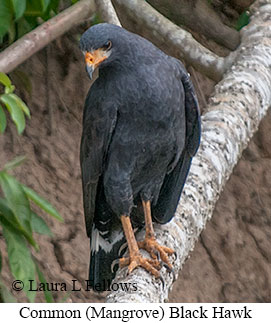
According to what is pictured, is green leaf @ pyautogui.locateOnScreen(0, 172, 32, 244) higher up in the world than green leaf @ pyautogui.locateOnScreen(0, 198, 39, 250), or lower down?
higher up

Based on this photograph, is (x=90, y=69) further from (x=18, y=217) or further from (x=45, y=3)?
(x=45, y=3)

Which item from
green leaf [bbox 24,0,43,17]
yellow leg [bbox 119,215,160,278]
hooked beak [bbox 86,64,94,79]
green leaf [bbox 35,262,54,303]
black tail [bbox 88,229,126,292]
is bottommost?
green leaf [bbox 35,262,54,303]

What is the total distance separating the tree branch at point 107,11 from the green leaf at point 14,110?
0.97 metres

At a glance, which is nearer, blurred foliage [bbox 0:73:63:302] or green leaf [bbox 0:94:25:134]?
green leaf [bbox 0:94:25:134]

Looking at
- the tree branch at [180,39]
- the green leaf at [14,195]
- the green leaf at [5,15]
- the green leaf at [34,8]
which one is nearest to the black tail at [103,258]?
the green leaf at [14,195]

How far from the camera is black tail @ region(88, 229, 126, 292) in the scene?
3.60m

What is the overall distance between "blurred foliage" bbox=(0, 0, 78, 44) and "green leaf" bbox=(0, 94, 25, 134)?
0.81 m

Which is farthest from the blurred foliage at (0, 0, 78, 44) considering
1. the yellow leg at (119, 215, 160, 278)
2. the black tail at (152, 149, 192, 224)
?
the yellow leg at (119, 215, 160, 278)

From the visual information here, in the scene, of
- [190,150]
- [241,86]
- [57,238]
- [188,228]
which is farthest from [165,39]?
[57,238]

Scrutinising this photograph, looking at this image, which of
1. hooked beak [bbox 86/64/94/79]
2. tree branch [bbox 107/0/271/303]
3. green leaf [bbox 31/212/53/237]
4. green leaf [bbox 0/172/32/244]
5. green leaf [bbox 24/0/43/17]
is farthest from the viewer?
green leaf [bbox 24/0/43/17]

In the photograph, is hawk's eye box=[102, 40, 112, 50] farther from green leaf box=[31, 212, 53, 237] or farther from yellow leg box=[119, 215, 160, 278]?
green leaf box=[31, 212, 53, 237]

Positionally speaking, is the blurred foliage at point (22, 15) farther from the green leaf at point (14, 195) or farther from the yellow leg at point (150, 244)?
the yellow leg at point (150, 244)

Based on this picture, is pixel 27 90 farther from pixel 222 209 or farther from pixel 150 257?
pixel 150 257

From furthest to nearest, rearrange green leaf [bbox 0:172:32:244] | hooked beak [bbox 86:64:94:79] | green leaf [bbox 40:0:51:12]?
green leaf [bbox 40:0:51:12], green leaf [bbox 0:172:32:244], hooked beak [bbox 86:64:94:79]
